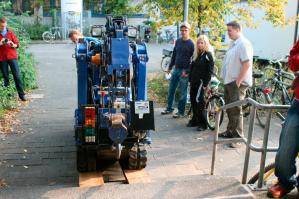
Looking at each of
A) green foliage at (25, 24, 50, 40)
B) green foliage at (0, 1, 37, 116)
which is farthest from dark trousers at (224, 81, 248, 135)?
green foliage at (25, 24, 50, 40)

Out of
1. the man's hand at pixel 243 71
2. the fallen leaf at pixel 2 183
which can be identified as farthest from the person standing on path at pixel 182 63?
the fallen leaf at pixel 2 183

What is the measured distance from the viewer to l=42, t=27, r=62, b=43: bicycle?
89.7 feet

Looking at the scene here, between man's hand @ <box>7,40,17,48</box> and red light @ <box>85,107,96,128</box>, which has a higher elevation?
man's hand @ <box>7,40,17,48</box>

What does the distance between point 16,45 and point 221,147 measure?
18.8 ft

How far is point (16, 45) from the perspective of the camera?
1009 cm

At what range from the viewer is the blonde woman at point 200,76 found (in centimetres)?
789

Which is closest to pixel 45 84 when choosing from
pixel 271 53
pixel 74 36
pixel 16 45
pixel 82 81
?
pixel 16 45

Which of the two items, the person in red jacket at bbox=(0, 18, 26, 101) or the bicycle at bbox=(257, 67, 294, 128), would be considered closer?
the bicycle at bbox=(257, 67, 294, 128)

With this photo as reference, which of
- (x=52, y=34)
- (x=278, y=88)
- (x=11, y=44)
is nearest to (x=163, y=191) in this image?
(x=278, y=88)

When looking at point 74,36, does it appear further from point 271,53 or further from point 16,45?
point 271,53

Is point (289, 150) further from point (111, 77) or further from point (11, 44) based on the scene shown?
point (11, 44)

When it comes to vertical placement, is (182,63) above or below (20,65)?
above

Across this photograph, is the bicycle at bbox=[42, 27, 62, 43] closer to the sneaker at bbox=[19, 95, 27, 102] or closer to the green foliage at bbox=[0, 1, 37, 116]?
the green foliage at bbox=[0, 1, 37, 116]

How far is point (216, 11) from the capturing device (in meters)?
11.3
